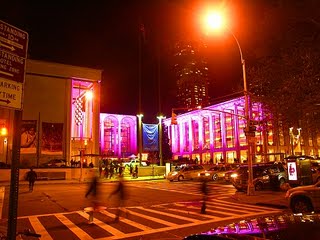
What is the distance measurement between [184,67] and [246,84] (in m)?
122

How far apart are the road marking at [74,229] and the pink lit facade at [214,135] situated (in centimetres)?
5639

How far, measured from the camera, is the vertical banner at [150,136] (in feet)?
163

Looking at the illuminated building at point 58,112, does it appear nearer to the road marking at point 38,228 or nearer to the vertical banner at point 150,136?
the vertical banner at point 150,136

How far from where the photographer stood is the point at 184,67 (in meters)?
143

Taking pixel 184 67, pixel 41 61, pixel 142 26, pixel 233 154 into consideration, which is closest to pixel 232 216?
pixel 142 26

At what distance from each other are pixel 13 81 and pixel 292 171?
19874mm

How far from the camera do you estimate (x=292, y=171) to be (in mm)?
21094

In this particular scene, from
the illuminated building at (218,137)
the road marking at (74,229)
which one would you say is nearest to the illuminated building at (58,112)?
the illuminated building at (218,137)

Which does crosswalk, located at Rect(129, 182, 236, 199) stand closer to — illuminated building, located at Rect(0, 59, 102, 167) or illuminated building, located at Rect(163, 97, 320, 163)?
illuminated building, located at Rect(0, 59, 102, 167)

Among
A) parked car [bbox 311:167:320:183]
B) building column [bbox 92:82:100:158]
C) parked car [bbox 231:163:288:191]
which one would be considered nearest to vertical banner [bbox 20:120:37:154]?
building column [bbox 92:82:100:158]

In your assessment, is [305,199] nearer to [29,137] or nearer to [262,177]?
[262,177]

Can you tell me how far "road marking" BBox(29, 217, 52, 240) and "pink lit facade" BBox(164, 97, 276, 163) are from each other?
57046 mm

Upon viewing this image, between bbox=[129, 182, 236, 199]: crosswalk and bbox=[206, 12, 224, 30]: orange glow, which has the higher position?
bbox=[206, 12, 224, 30]: orange glow

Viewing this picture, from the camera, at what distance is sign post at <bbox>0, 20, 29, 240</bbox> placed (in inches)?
153
